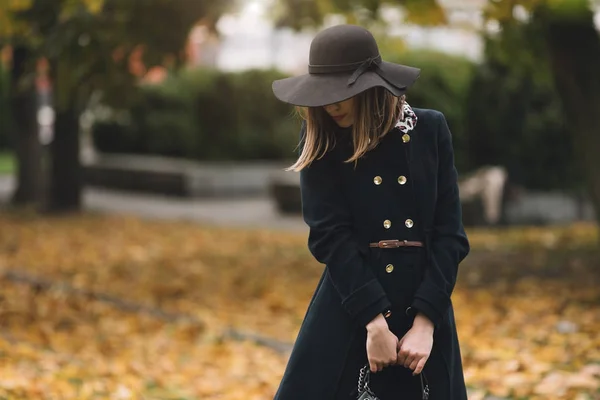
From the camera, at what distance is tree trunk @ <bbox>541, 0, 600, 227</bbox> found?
752 cm

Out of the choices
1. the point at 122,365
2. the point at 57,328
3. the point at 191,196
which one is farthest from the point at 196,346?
the point at 191,196

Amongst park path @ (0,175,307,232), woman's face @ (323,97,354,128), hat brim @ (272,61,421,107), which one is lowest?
park path @ (0,175,307,232)

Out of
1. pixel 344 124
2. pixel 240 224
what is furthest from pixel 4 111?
pixel 344 124

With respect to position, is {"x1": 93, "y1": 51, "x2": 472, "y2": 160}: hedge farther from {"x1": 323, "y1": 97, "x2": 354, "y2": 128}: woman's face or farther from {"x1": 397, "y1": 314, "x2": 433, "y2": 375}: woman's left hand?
{"x1": 397, "y1": 314, "x2": 433, "y2": 375}: woman's left hand

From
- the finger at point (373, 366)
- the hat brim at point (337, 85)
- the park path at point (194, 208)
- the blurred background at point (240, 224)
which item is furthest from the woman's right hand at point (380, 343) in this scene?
the park path at point (194, 208)

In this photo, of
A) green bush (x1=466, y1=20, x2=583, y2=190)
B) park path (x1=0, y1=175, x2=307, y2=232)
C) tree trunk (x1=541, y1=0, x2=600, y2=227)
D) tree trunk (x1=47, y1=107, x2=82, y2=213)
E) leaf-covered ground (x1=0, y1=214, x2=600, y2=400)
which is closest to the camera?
leaf-covered ground (x1=0, y1=214, x2=600, y2=400)

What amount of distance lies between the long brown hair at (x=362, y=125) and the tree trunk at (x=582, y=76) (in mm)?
5276

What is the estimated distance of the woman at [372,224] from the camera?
8.39ft

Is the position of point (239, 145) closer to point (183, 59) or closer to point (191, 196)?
point (191, 196)

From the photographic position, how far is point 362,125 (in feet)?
8.45

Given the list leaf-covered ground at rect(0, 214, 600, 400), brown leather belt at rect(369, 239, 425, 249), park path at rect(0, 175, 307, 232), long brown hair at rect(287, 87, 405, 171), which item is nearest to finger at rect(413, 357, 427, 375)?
brown leather belt at rect(369, 239, 425, 249)

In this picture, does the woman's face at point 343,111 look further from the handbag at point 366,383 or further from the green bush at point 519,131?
the green bush at point 519,131

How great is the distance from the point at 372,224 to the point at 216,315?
191 inches

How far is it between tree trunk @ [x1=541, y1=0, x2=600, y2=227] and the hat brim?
17.3 feet
